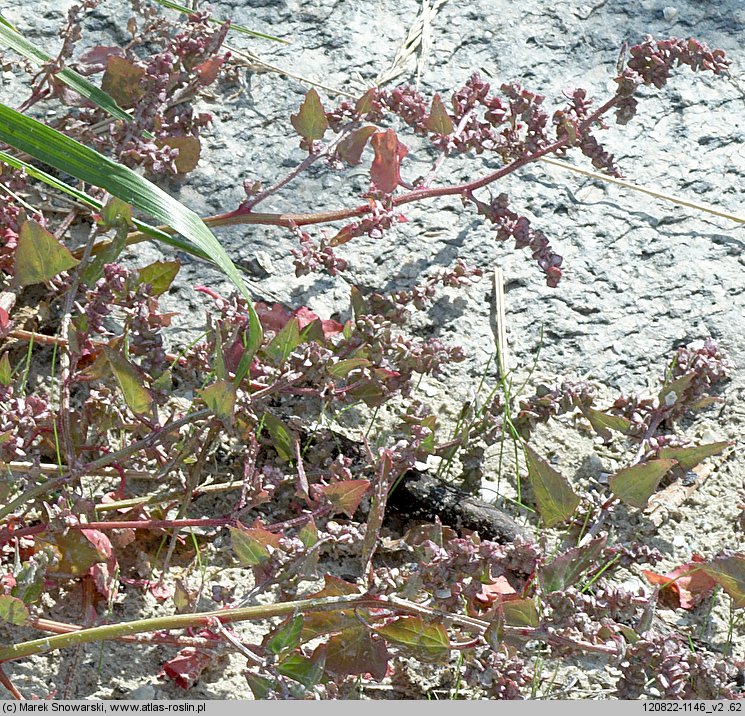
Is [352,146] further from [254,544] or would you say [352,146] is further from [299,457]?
[254,544]

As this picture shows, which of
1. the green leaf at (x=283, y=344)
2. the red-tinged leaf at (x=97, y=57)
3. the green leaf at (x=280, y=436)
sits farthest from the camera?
the red-tinged leaf at (x=97, y=57)

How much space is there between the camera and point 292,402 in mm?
1905

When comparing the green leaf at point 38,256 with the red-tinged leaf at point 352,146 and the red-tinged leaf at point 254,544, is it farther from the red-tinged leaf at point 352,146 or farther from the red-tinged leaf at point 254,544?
the red-tinged leaf at point 352,146

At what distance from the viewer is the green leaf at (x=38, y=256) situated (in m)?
1.40

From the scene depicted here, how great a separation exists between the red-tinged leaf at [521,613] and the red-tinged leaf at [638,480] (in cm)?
24

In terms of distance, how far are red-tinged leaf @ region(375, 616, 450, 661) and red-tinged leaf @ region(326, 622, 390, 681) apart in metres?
0.03

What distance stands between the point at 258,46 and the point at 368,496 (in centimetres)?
146

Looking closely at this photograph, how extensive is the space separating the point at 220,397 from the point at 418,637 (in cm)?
41

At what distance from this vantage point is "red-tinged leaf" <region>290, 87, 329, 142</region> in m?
1.80

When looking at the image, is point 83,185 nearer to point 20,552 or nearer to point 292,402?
point 292,402

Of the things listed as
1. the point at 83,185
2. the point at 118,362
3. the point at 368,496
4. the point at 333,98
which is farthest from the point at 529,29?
the point at 118,362

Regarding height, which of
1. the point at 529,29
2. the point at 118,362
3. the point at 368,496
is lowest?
the point at 368,496

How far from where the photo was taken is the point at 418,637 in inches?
51.4

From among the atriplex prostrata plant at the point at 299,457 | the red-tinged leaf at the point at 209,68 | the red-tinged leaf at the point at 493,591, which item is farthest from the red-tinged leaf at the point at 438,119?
the red-tinged leaf at the point at 493,591
